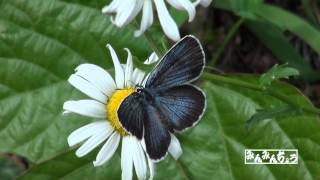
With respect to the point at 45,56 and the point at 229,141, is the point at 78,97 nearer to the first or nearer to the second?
the point at 45,56

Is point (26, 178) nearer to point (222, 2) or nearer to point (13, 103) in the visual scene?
point (13, 103)

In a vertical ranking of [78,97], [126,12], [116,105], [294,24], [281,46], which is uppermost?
[126,12]

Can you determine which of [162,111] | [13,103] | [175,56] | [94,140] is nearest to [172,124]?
[162,111]

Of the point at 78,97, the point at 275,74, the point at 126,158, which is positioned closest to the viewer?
the point at 275,74

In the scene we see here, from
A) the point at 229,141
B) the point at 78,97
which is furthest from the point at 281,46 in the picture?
the point at 78,97

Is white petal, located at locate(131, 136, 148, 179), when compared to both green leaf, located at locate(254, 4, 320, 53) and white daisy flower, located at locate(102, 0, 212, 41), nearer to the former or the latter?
white daisy flower, located at locate(102, 0, 212, 41)

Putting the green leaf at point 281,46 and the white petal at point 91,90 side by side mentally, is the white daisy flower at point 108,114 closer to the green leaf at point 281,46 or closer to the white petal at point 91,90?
the white petal at point 91,90

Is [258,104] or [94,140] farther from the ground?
[94,140]
